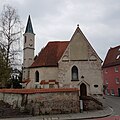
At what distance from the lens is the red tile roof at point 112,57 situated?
44.3 meters

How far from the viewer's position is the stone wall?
59.9 ft

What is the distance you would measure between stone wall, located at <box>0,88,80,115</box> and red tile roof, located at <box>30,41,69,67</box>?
30.4 feet

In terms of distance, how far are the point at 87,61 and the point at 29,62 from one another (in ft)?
34.6

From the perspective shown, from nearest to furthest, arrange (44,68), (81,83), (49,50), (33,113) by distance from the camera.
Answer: (33,113) < (81,83) < (44,68) < (49,50)

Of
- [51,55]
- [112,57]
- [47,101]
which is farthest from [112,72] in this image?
[47,101]

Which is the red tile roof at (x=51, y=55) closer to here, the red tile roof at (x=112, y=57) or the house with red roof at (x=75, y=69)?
the house with red roof at (x=75, y=69)

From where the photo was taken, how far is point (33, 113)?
1791 cm

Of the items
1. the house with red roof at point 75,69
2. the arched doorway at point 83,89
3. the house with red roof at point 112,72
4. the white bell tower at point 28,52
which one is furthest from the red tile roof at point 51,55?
the house with red roof at point 112,72

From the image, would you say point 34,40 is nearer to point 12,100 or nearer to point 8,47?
point 8,47

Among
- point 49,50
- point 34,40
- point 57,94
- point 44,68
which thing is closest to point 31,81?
point 44,68

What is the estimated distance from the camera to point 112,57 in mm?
46969

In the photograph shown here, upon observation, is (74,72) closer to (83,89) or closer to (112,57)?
(83,89)

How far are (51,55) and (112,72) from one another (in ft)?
67.3

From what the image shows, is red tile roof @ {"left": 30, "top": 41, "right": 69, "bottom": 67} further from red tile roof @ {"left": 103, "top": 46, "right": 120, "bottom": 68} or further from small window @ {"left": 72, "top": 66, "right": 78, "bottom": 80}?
red tile roof @ {"left": 103, "top": 46, "right": 120, "bottom": 68}
